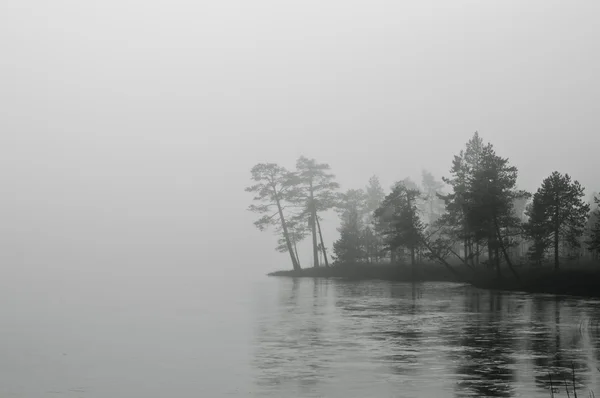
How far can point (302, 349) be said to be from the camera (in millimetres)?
20578

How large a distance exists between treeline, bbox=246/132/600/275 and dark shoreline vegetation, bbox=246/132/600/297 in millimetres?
105

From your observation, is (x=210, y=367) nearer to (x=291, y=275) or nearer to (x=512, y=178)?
(x=512, y=178)

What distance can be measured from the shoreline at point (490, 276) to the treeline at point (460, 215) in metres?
1.22

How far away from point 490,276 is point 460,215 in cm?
1284

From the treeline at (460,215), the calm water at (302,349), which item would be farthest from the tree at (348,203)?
the calm water at (302,349)

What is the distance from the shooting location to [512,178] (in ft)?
194

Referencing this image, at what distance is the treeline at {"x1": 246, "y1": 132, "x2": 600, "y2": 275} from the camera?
53.9 m

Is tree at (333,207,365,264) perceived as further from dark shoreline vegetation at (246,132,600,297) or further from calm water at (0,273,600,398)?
calm water at (0,273,600,398)

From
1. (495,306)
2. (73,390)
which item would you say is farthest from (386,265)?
(73,390)

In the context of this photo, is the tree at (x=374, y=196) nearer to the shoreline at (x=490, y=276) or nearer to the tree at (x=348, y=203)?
the tree at (x=348, y=203)

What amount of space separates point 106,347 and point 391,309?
1667 centimetres

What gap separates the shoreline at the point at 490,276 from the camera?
44.9m

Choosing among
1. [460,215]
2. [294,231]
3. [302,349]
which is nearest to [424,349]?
[302,349]

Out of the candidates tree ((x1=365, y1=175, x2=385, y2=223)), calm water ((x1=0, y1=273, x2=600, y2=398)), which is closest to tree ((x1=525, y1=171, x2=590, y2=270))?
calm water ((x1=0, y1=273, x2=600, y2=398))
